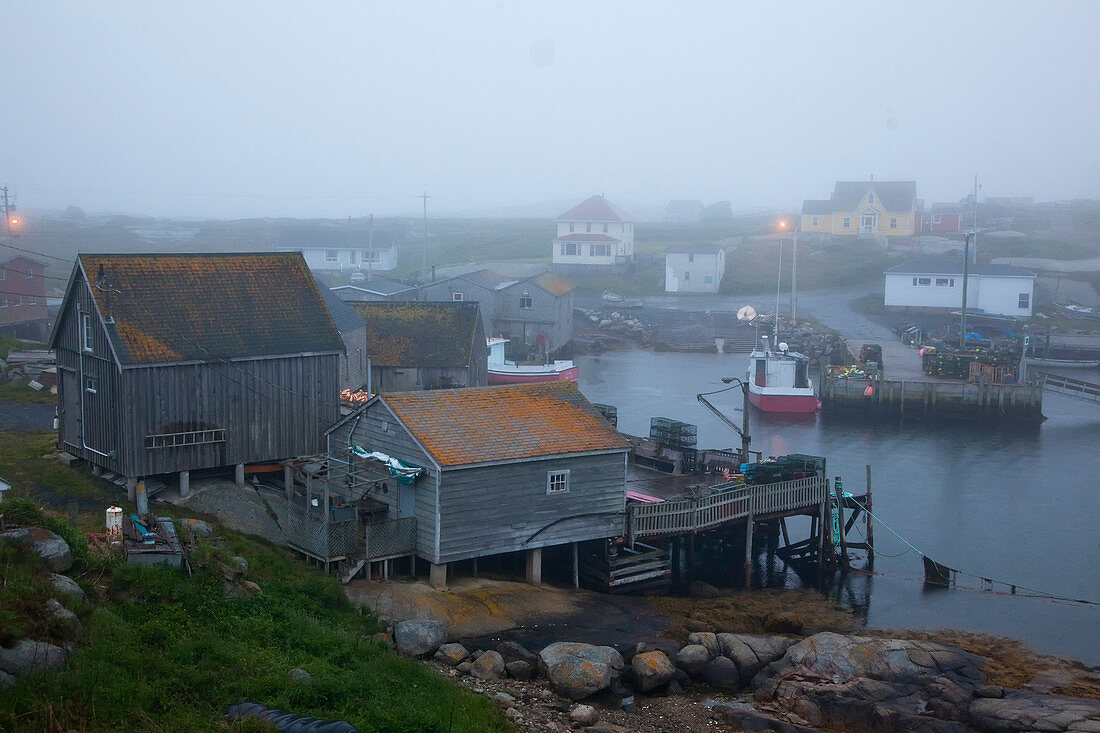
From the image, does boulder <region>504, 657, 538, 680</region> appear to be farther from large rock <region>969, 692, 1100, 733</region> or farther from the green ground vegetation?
large rock <region>969, 692, 1100, 733</region>

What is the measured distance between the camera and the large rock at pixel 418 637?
60.1 ft

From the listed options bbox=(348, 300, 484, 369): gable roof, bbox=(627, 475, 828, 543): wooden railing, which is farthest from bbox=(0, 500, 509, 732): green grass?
bbox=(348, 300, 484, 369): gable roof

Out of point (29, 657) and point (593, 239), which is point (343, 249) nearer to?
point (593, 239)

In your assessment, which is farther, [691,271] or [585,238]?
[585,238]

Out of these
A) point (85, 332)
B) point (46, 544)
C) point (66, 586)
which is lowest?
point (66, 586)

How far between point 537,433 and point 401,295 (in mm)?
36715

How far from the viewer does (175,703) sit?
485 inches

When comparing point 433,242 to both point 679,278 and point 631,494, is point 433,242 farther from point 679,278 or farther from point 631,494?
point 631,494

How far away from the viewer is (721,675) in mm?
19438

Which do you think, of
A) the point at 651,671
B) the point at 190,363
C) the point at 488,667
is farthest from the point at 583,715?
the point at 190,363

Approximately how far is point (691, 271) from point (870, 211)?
2915cm

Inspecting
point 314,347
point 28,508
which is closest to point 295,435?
point 314,347

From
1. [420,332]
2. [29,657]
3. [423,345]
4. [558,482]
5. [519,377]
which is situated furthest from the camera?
[519,377]

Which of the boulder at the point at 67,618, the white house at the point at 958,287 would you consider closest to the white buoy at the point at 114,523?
the boulder at the point at 67,618
